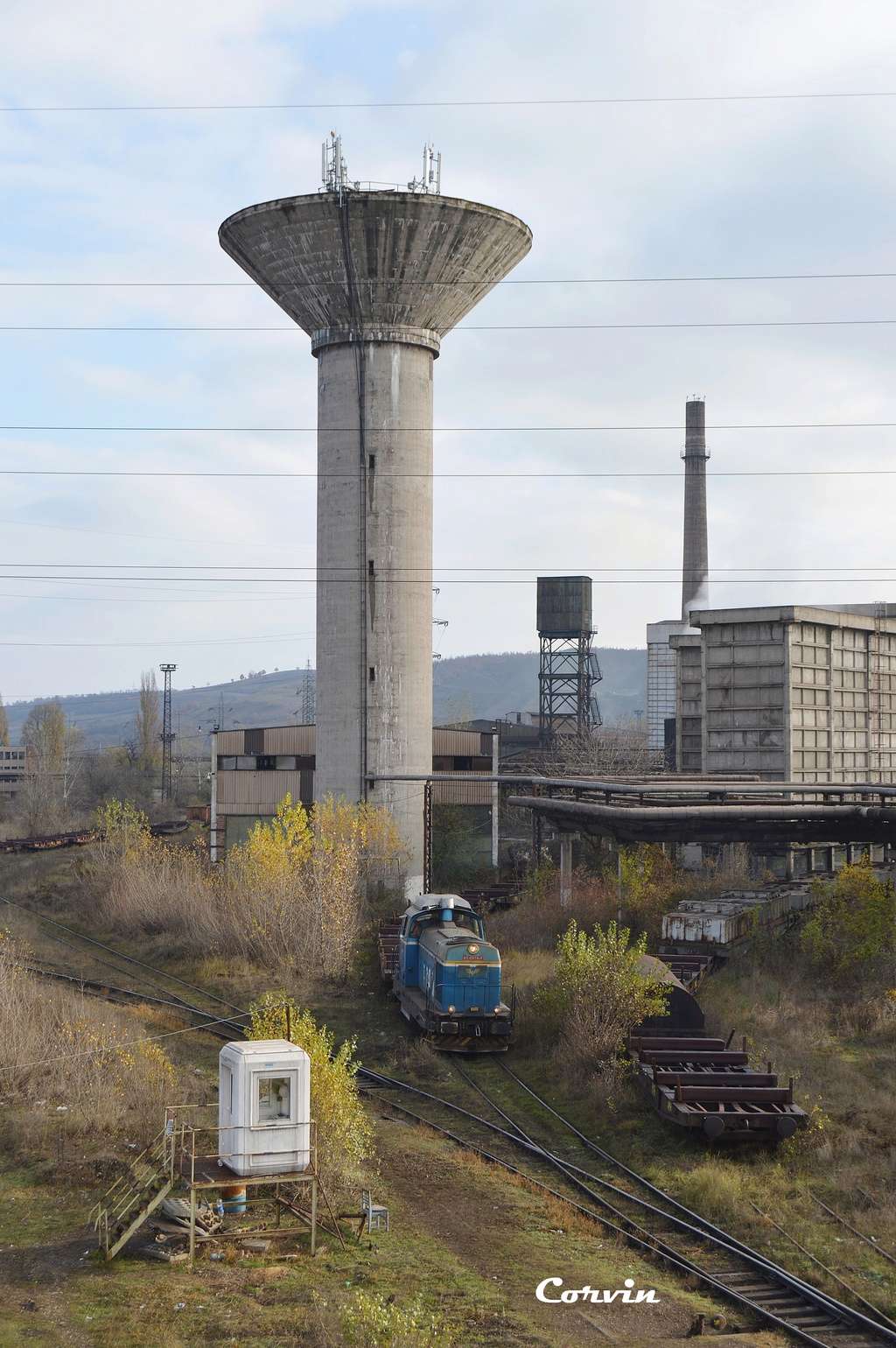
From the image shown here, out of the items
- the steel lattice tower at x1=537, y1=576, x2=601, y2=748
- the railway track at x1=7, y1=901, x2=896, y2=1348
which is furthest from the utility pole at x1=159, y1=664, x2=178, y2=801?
the railway track at x1=7, y1=901, x2=896, y2=1348

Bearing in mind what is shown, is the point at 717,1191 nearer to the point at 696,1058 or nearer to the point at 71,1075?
the point at 696,1058

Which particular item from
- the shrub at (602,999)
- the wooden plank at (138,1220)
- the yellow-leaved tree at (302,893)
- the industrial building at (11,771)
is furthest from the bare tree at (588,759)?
the industrial building at (11,771)

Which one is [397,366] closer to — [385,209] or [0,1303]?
[385,209]

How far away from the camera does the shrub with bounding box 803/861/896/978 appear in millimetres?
27375

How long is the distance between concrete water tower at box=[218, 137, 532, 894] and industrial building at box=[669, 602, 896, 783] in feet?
36.3

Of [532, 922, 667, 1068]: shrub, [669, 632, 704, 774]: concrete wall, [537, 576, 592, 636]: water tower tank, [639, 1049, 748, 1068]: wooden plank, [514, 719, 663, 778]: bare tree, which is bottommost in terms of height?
[639, 1049, 748, 1068]: wooden plank

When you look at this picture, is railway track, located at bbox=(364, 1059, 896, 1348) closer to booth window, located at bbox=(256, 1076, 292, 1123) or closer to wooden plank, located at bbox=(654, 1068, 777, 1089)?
wooden plank, located at bbox=(654, 1068, 777, 1089)

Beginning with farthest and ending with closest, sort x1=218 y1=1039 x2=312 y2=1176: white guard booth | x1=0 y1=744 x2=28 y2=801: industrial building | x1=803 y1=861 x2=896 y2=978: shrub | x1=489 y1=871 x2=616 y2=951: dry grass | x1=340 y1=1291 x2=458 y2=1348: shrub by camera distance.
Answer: x1=0 y1=744 x2=28 y2=801: industrial building < x1=489 y1=871 x2=616 y2=951: dry grass < x1=803 y1=861 x2=896 y2=978: shrub < x1=218 y1=1039 x2=312 y2=1176: white guard booth < x1=340 y1=1291 x2=458 y2=1348: shrub

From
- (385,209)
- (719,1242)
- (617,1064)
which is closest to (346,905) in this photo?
(617,1064)

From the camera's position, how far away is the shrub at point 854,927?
27375 millimetres

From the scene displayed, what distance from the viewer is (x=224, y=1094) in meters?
17.1

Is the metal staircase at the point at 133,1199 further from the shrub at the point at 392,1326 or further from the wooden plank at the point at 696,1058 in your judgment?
the wooden plank at the point at 696,1058

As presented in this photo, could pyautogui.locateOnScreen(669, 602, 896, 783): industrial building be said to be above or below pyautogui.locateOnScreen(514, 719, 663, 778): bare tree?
above

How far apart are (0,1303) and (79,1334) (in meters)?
1.46
